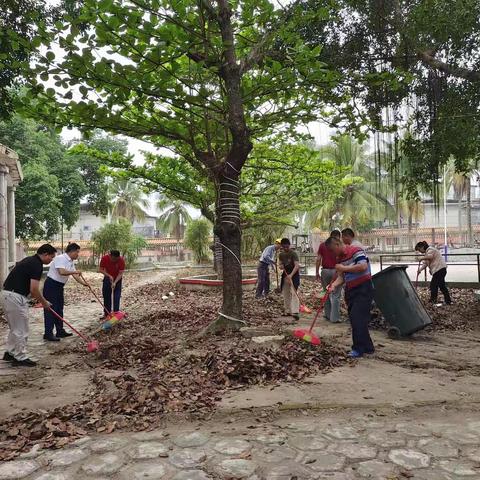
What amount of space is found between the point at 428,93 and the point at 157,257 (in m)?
42.0

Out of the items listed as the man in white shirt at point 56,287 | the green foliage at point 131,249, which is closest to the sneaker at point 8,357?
the man in white shirt at point 56,287

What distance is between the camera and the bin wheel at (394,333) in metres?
7.06

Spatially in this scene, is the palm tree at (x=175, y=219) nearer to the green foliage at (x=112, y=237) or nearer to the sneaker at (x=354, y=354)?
the green foliage at (x=112, y=237)

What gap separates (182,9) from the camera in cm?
525

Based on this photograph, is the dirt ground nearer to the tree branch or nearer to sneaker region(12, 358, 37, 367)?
sneaker region(12, 358, 37, 367)

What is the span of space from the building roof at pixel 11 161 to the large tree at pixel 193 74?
788 cm

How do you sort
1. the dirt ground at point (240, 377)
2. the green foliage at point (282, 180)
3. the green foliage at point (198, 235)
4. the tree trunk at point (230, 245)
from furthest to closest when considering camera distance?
the green foliage at point (198, 235) < the green foliage at point (282, 180) < the tree trunk at point (230, 245) < the dirt ground at point (240, 377)

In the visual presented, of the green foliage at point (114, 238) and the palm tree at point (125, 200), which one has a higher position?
the palm tree at point (125, 200)

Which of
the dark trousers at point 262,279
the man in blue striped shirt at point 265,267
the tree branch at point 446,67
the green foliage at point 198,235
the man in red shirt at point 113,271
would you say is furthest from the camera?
the green foliage at point 198,235

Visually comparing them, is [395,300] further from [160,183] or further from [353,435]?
[160,183]

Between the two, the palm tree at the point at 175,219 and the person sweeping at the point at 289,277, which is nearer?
the person sweeping at the point at 289,277

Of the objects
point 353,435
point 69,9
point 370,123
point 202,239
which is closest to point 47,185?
point 202,239

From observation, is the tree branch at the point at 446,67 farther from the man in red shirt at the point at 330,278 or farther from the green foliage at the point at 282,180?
the man in red shirt at the point at 330,278

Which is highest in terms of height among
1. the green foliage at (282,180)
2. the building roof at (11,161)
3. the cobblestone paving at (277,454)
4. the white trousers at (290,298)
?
the building roof at (11,161)
